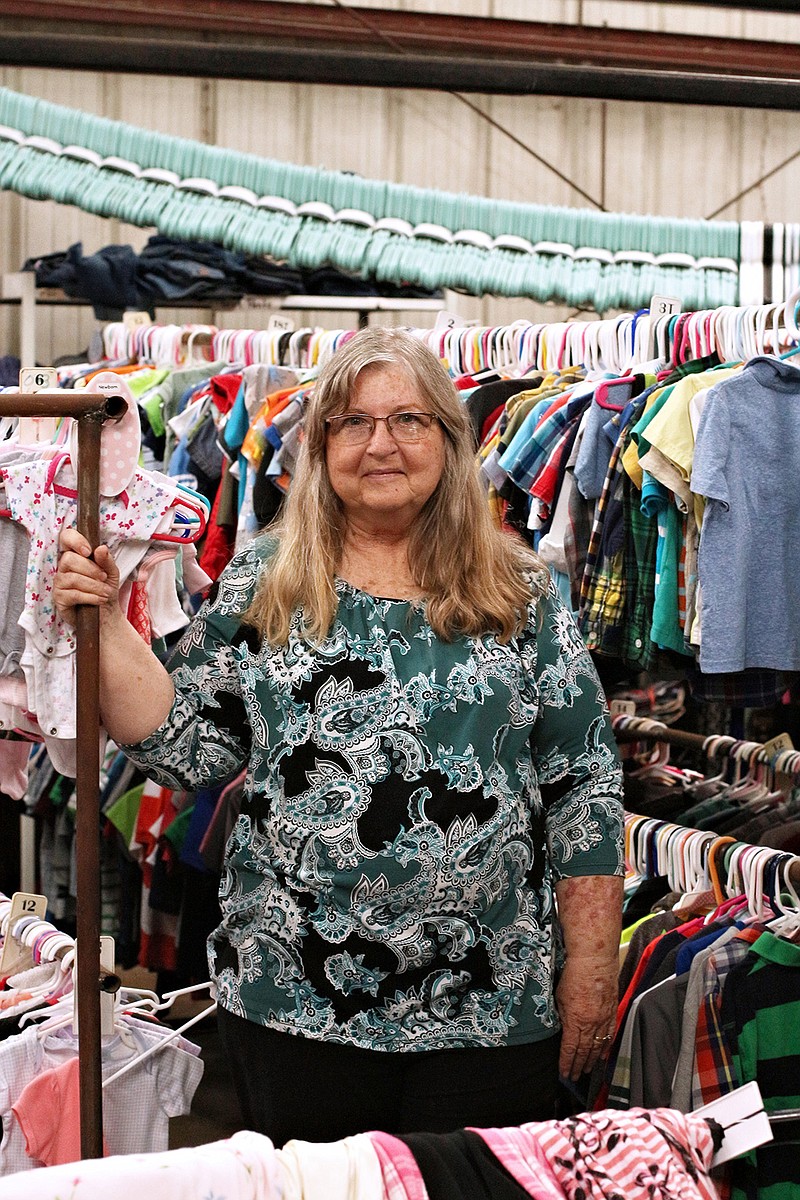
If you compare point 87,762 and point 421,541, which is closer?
point 87,762

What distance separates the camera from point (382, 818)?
1.84 meters

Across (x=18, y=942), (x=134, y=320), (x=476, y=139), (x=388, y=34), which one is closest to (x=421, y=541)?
(x=18, y=942)

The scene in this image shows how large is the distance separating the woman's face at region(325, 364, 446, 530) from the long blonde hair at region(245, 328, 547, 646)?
2cm

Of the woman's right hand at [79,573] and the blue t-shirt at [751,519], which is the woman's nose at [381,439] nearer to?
the woman's right hand at [79,573]

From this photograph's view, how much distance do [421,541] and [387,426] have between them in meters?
0.17

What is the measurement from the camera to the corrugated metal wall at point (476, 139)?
759cm

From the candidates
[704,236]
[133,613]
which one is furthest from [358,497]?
[704,236]

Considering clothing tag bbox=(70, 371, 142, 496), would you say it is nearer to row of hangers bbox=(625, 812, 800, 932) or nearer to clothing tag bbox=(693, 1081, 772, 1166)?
clothing tag bbox=(693, 1081, 772, 1166)

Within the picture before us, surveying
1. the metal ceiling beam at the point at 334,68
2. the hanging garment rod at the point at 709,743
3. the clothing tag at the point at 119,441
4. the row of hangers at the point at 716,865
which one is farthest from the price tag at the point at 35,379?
the metal ceiling beam at the point at 334,68

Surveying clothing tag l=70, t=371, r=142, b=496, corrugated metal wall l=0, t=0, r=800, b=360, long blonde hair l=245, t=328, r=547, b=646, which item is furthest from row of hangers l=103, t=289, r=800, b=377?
corrugated metal wall l=0, t=0, r=800, b=360

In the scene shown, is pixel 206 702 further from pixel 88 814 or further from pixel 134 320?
pixel 134 320

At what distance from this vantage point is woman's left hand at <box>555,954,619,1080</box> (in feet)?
6.49

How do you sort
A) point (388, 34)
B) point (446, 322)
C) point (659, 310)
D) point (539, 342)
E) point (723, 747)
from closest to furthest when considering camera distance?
point (659, 310)
point (723, 747)
point (539, 342)
point (446, 322)
point (388, 34)

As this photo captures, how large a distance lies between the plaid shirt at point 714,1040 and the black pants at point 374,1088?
1.49 feet
